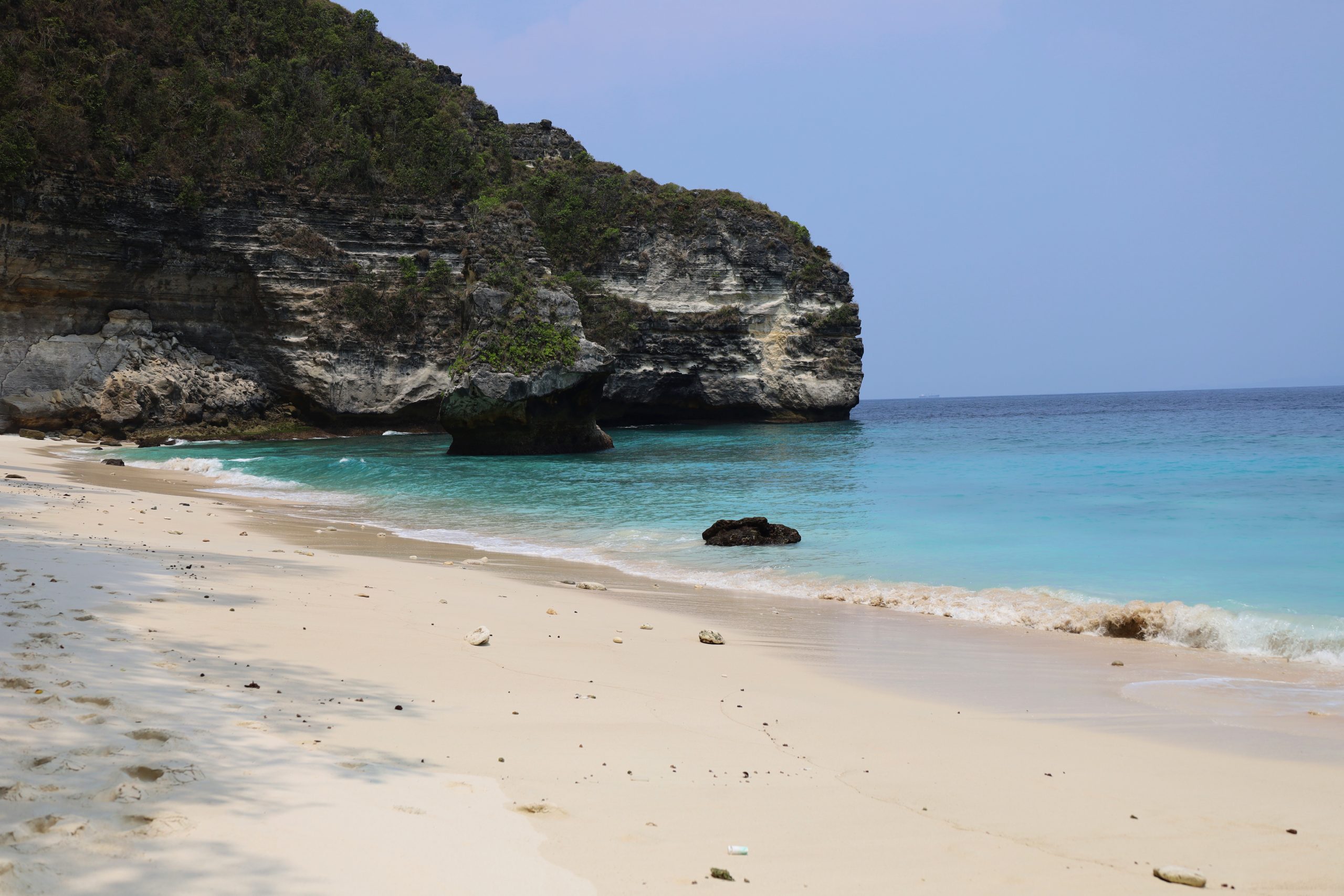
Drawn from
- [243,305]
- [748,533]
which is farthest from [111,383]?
[748,533]

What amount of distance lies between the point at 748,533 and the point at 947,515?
4.52 metres

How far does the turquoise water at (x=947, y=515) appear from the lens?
27.8ft

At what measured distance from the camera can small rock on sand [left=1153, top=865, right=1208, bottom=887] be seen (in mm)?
2824

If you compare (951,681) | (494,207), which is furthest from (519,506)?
(494,207)

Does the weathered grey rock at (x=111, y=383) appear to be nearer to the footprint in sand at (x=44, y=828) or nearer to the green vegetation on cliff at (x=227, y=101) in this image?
the green vegetation on cliff at (x=227, y=101)

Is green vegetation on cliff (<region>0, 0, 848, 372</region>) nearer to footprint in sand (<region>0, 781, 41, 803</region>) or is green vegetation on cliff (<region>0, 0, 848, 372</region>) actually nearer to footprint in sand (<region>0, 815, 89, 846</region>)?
footprint in sand (<region>0, 781, 41, 803</region>)

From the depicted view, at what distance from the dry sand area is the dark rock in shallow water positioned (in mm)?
5661

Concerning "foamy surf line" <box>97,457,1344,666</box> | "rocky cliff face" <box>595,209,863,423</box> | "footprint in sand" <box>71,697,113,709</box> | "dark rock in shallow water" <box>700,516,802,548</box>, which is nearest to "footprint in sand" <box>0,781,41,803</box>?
"footprint in sand" <box>71,697,113,709</box>

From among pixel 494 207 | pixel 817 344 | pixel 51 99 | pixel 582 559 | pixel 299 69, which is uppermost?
pixel 299 69

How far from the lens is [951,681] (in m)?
5.73

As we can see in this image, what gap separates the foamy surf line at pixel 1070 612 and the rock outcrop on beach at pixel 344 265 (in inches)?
854

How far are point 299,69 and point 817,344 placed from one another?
106 ft

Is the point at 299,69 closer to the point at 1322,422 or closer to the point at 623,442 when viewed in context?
the point at 623,442

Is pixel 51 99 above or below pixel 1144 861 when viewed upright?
above
